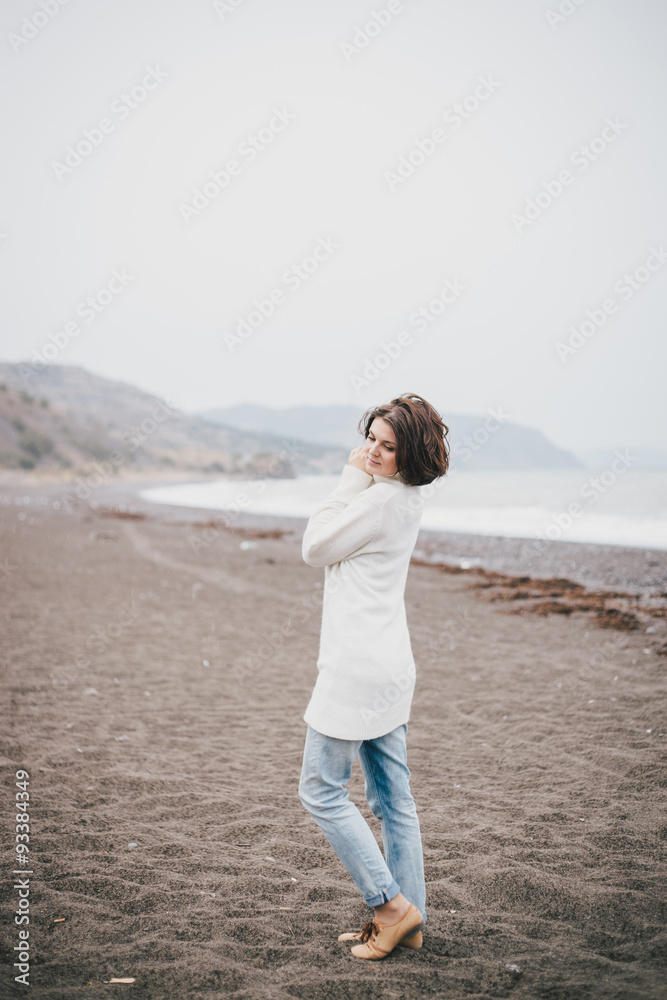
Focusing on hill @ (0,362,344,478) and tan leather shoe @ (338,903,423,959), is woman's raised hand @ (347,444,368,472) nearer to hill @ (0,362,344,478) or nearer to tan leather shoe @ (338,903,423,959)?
tan leather shoe @ (338,903,423,959)

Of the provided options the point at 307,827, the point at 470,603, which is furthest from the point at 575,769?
the point at 470,603

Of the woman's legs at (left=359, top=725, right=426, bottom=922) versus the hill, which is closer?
the woman's legs at (left=359, top=725, right=426, bottom=922)

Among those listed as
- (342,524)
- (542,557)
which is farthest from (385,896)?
(542,557)

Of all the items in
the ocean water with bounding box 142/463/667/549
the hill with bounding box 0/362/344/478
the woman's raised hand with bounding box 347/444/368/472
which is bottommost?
the ocean water with bounding box 142/463/667/549

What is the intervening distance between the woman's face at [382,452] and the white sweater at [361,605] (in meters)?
0.04

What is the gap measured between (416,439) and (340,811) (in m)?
1.35

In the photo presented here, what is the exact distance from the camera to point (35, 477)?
51750 millimetres

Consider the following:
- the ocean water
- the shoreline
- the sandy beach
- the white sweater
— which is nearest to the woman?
the white sweater

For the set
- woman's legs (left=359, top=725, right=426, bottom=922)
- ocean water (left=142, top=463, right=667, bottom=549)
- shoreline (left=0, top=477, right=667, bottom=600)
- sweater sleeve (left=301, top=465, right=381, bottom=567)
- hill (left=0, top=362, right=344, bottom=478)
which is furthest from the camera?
hill (left=0, top=362, right=344, bottom=478)

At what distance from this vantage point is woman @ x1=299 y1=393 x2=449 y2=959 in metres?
2.28

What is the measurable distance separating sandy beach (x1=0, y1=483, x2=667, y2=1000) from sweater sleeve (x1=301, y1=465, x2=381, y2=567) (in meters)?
1.56

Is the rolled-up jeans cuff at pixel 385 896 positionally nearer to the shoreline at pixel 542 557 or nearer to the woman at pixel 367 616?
the woman at pixel 367 616

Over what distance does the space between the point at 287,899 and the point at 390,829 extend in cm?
83

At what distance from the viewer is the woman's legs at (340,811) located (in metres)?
2.34
